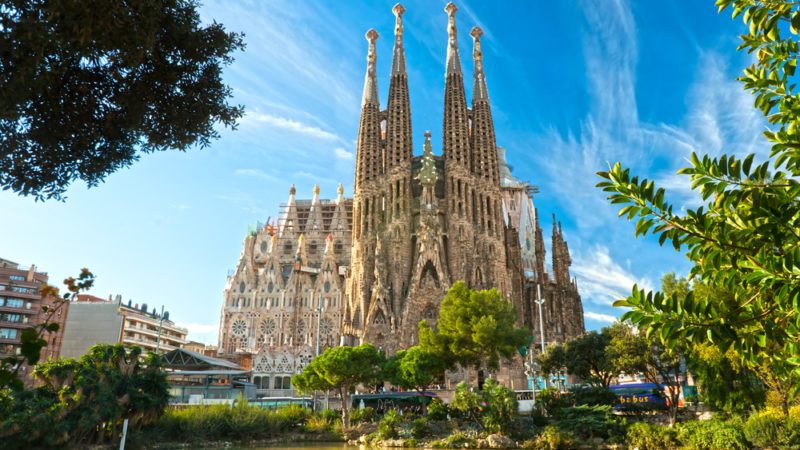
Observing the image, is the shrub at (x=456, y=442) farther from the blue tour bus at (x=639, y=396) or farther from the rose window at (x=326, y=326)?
the rose window at (x=326, y=326)

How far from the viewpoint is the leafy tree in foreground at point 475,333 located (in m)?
27.4

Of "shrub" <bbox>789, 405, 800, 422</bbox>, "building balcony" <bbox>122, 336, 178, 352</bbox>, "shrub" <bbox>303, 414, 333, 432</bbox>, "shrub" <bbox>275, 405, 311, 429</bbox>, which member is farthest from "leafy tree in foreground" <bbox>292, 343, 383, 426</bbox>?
"building balcony" <bbox>122, 336, 178, 352</bbox>

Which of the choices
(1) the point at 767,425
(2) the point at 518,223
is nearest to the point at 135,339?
(2) the point at 518,223

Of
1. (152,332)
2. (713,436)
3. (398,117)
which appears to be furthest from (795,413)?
(152,332)

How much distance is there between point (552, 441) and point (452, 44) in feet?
158

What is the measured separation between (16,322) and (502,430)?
47.1 metres

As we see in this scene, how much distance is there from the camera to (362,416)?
2634 centimetres

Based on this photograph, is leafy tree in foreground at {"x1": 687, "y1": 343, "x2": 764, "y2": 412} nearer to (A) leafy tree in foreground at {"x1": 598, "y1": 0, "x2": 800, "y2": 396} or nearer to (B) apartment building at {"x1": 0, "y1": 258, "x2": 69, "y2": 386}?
(A) leafy tree in foreground at {"x1": 598, "y1": 0, "x2": 800, "y2": 396}

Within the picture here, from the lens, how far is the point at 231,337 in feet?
190

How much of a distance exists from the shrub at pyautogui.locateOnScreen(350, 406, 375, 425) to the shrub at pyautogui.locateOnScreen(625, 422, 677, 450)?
12.5m

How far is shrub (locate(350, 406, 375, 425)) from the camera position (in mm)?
25916

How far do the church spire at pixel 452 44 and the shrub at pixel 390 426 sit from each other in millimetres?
41566

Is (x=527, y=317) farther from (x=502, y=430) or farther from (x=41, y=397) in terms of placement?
(x=41, y=397)

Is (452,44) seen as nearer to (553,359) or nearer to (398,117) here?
(398,117)
